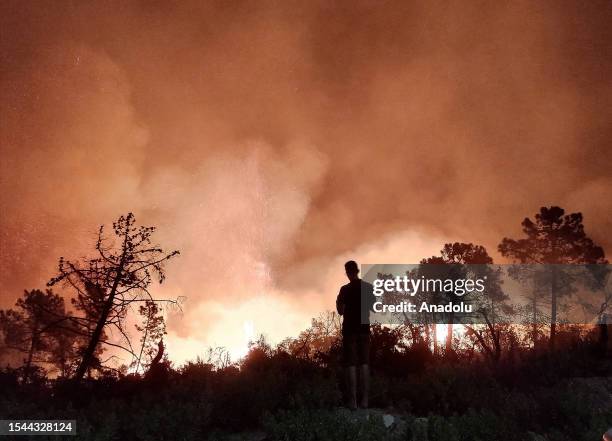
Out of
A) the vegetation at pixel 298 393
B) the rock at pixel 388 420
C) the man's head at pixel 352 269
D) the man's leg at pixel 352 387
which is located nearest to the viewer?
the vegetation at pixel 298 393

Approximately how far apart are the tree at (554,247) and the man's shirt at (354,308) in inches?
1224

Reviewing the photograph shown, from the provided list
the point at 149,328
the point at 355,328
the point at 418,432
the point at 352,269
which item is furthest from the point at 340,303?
the point at 149,328

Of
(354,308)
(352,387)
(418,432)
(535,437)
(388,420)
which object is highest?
(354,308)

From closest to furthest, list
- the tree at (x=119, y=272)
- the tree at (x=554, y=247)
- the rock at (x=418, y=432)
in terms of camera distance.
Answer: the rock at (x=418, y=432) < the tree at (x=119, y=272) < the tree at (x=554, y=247)

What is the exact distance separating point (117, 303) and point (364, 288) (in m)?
6.00

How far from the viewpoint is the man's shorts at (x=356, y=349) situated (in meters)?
7.36

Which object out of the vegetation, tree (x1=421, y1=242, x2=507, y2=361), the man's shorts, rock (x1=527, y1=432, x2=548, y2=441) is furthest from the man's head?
tree (x1=421, y1=242, x2=507, y2=361)

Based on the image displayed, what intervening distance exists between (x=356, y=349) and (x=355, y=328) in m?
0.35

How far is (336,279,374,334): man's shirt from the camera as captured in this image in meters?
7.48

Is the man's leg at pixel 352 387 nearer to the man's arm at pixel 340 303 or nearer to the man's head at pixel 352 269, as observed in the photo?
the man's arm at pixel 340 303

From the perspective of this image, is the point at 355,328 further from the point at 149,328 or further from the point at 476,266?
the point at 476,266

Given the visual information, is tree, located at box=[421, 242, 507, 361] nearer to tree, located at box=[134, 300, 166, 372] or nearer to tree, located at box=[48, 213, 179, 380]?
tree, located at box=[134, 300, 166, 372]

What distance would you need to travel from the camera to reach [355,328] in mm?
7484

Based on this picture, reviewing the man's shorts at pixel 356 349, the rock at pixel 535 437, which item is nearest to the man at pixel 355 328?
the man's shorts at pixel 356 349
